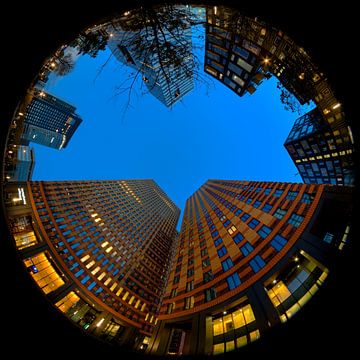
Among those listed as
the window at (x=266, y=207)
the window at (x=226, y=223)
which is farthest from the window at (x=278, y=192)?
the window at (x=226, y=223)

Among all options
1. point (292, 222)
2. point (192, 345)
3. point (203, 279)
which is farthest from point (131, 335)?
point (292, 222)

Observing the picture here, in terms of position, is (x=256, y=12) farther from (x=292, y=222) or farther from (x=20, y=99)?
(x=292, y=222)

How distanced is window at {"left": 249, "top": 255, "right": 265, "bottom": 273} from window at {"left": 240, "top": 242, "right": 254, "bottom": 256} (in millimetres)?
1903

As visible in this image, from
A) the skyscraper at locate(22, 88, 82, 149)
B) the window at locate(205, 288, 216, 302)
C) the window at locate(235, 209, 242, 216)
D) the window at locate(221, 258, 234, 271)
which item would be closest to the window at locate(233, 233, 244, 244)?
the window at locate(221, 258, 234, 271)

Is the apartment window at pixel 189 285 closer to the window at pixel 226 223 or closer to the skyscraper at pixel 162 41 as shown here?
the window at pixel 226 223

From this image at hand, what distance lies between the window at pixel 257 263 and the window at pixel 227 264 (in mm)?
3439

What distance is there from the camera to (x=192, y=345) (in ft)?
54.9

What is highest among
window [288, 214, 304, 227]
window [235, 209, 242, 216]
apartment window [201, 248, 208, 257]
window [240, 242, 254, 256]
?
window [235, 209, 242, 216]

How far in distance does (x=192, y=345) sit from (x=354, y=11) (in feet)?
80.3

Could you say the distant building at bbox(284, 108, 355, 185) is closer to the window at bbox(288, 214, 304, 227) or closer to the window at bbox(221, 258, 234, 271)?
the window at bbox(288, 214, 304, 227)

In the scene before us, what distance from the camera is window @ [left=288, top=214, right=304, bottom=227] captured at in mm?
23353

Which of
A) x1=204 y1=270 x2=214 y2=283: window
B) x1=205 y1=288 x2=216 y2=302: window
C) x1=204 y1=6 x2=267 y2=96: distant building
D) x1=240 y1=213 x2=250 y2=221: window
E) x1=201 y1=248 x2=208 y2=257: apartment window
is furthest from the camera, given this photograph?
x1=240 y1=213 x2=250 y2=221: window

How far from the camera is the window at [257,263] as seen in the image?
20.9 metres

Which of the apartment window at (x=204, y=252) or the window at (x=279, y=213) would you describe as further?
the apartment window at (x=204, y=252)
